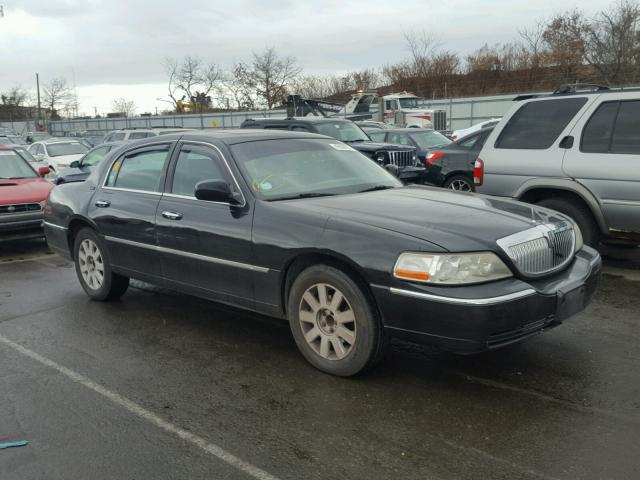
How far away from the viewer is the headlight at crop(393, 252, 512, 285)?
3529 millimetres

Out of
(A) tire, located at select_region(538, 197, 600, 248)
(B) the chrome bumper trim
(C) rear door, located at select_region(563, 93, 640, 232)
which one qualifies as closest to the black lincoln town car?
(B) the chrome bumper trim

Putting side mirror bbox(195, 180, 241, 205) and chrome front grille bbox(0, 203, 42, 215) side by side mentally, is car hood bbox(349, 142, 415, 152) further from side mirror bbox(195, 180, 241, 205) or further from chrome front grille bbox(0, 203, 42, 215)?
side mirror bbox(195, 180, 241, 205)

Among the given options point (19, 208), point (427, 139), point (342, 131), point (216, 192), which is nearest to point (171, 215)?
point (216, 192)

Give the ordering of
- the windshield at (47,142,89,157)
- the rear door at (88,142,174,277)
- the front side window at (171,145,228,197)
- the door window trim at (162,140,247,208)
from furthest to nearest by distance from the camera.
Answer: the windshield at (47,142,89,157), the rear door at (88,142,174,277), the front side window at (171,145,228,197), the door window trim at (162,140,247,208)

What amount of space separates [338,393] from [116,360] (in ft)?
5.79

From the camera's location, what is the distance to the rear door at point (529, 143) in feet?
22.0

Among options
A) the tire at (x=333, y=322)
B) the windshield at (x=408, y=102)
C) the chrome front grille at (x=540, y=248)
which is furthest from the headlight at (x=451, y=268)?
the windshield at (x=408, y=102)

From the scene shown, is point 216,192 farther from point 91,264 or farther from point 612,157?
point 612,157

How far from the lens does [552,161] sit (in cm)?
668

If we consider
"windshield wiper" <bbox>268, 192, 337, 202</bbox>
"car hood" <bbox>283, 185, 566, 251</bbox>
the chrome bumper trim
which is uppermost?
"windshield wiper" <bbox>268, 192, 337, 202</bbox>

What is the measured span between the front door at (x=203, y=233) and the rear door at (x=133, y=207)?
0.15m

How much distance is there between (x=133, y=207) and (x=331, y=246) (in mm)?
2323

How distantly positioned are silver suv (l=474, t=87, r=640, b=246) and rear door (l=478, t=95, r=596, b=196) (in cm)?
1

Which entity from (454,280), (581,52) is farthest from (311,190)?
(581,52)
